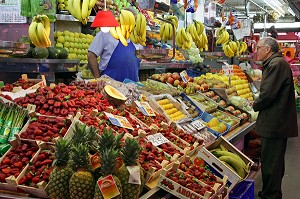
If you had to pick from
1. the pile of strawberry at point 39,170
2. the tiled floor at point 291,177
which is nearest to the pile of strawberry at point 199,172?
the pile of strawberry at point 39,170

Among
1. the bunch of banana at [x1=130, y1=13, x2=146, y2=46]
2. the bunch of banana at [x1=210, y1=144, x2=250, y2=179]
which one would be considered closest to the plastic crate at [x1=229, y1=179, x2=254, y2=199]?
the bunch of banana at [x1=210, y1=144, x2=250, y2=179]

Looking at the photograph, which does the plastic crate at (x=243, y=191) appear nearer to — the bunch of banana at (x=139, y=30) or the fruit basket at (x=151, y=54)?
the fruit basket at (x=151, y=54)

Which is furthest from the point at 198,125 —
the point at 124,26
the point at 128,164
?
the point at 128,164

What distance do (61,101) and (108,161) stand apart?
1.29m

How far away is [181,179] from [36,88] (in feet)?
5.34

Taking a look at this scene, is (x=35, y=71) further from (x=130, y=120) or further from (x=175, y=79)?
(x=130, y=120)

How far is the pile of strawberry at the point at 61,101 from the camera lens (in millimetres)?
3383

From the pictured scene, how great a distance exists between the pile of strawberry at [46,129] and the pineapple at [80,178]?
599 millimetres

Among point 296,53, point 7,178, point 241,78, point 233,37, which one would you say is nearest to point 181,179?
point 7,178

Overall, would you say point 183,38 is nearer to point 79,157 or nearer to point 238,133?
point 238,133

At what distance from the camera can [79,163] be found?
2.36 m

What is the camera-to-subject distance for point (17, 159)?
9.22 feet

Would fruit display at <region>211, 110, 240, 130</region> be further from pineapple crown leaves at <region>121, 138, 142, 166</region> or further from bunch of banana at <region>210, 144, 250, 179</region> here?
pineapple crown leaves at <region>121, 138, 142, 166</region>

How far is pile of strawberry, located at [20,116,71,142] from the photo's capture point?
2.96 metres
